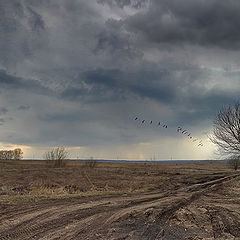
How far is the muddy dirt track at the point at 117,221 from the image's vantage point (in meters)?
8.30

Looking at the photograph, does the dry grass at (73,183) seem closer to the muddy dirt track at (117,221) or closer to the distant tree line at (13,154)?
the muddy dirt track at (117,221)

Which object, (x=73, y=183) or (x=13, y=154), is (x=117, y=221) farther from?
(x=13, y=154)

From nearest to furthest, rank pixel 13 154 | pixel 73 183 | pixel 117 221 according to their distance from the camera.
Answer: pixel 117 221
pixel 73 183
pixel 13 154

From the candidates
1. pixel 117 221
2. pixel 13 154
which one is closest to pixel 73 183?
pixel 117 221

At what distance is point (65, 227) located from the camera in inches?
356

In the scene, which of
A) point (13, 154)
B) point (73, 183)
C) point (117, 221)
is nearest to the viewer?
point (117, 221)

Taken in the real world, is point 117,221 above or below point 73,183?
above

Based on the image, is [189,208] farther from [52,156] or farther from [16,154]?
[16,154]

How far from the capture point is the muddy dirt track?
27.2 feet

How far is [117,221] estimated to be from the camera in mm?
9938

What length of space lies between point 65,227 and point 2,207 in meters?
5.19

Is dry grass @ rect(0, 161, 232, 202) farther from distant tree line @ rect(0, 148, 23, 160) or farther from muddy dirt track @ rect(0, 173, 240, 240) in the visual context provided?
distant tree line @ rect(0, 148, 23, 160)

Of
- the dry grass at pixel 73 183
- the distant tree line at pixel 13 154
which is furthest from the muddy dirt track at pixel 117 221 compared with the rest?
the distant tree line at pixel 13 154

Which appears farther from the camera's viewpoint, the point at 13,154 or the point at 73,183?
the point at 13,154
